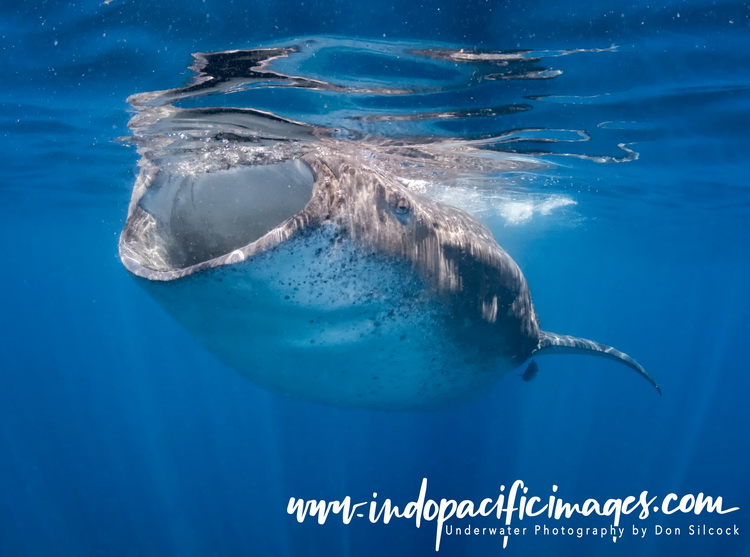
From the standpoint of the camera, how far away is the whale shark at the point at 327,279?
2891mm

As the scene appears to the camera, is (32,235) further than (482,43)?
Yes

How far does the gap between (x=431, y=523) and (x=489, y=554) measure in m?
2.31

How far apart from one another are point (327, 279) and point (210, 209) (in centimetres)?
155

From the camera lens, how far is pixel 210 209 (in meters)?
4.04

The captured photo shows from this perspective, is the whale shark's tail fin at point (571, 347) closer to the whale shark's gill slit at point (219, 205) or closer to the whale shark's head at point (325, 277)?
the whale shark's head at point (325, 277)

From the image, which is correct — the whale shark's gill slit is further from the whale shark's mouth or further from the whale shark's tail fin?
the whale shark's tail fin

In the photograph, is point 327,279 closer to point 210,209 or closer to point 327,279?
point 327,279

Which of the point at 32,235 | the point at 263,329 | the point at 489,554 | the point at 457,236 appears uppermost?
the point at 457,236

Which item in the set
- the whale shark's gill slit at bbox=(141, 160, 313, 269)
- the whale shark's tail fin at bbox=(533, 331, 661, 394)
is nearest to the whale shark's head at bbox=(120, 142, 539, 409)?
the whale shark's gill slit at bbox=(141, 160, 313, 269)

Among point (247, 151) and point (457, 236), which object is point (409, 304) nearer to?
point (457, 236)

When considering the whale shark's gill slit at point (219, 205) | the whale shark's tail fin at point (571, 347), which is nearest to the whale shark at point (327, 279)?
the whale shark's gill slit at point (219, 205)

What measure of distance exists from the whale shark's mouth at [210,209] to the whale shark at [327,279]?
1 cm

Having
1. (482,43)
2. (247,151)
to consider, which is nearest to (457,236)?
(482,43)

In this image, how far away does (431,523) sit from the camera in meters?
19.8
